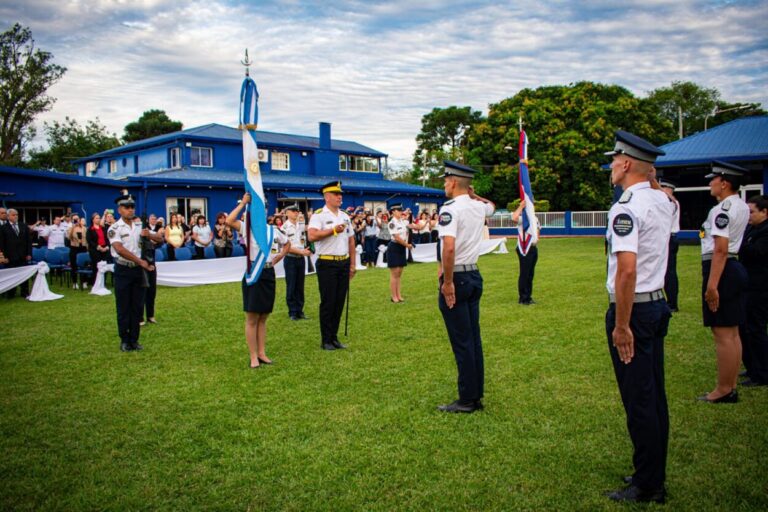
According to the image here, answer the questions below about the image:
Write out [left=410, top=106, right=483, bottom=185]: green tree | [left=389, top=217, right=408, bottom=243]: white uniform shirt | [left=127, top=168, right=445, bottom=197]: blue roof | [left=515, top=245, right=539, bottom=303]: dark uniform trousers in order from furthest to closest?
[left=410, top=106, right=483, bottom=185]: green tree, [left=127, top=168, right=445, bottom=197]: blue roof, [left=389, top=217, right=408, bottom=243]: white uniform shirt, [left=515, top=245, right=539, bottom=303]: dark uniform trousers

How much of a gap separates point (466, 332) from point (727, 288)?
2.63 meters

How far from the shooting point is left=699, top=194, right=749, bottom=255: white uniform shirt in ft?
16.5

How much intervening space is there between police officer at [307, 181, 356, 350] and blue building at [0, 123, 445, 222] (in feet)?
43.4

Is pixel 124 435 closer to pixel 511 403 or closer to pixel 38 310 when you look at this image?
pixel 511 403

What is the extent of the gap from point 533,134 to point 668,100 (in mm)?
36254

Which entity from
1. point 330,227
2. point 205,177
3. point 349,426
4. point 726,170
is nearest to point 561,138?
point 205,177

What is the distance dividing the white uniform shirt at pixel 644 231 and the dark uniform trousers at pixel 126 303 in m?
6.93

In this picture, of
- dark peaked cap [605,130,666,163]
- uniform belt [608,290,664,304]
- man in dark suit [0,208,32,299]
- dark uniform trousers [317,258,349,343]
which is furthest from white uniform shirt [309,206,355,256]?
man in dark suit [0,208,32,299]

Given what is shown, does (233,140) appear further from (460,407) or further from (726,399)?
(726,399)

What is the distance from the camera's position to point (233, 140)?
3291 centimetres

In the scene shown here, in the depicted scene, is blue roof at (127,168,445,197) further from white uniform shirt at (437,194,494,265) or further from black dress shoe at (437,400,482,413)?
black dress shoe at (437,400,482,413)

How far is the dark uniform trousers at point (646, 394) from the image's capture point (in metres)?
3.39

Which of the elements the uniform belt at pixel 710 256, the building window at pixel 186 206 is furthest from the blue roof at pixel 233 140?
the uniform belt at pixel 710 256

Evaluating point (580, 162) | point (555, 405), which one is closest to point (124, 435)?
point (555, 405)
